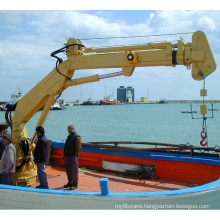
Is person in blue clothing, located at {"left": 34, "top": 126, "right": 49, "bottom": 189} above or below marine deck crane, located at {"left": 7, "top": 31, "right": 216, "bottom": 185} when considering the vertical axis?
below

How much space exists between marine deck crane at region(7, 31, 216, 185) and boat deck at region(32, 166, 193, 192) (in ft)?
2.55

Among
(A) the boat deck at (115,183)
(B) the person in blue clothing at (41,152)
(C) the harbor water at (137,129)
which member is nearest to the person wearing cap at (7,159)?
(B) the person in blue clothing at (41,152)

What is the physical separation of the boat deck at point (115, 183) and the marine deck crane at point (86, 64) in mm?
777

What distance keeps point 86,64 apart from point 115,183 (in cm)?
293

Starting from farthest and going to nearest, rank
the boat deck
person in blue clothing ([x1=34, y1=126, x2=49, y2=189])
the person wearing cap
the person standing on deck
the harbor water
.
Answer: the harbor water, the boat deck, the person standing on deck, person in blue clothing ([x1=34, y1=126, x2=49, y2=189]), the person wearing cap

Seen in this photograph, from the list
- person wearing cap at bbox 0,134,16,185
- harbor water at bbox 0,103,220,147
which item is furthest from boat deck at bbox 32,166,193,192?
harbor water at bbox 0,103,220,147

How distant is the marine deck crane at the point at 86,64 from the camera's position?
672 cm

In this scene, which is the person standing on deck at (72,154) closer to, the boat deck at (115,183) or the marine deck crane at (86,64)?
the boat deck at (115,183)

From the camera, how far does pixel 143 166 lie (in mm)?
8586

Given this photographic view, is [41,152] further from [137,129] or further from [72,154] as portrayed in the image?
[137,129]

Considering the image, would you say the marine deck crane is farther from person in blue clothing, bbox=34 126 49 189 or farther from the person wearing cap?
the person wearing cap

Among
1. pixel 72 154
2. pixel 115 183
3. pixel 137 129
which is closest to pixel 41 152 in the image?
pixel 72 154

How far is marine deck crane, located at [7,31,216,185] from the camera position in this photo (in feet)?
22.0

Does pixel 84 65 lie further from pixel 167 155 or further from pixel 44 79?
Result: pixel 167 155
